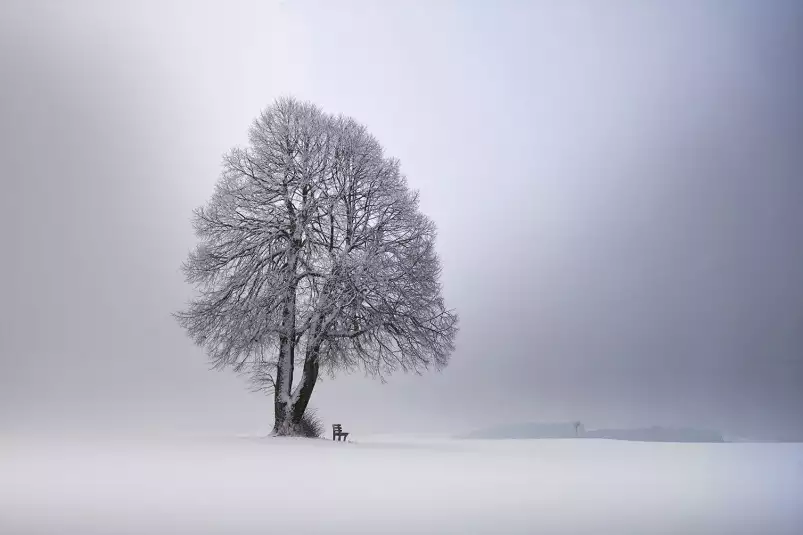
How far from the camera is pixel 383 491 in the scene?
8547 mm

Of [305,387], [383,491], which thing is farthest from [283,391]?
[383,491]

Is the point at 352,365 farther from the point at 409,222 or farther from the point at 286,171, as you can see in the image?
the point at 286,171

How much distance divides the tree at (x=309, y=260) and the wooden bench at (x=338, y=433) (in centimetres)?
101

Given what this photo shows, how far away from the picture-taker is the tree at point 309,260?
1750 centimetres

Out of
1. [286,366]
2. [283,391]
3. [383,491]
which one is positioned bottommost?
[383,491]

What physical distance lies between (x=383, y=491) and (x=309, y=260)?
10205mm

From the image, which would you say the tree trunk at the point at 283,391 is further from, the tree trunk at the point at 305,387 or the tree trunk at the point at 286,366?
the tree trunk at the point at 305,387

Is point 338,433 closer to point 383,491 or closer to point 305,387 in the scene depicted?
point 305,387

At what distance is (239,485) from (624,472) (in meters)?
6.14

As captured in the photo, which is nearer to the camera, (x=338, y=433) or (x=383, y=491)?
(x=383, y=491)

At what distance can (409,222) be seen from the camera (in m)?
18.4

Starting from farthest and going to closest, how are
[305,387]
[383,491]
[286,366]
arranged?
[286,366], [305,387], [383,491]

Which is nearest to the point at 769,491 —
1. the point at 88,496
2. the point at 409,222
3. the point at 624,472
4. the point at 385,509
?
the point at 624,472

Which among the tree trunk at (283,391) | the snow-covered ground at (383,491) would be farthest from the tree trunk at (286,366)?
the snow-covered ground at (383,491)
